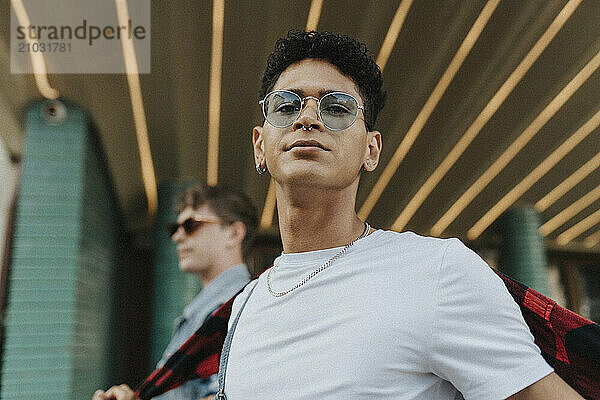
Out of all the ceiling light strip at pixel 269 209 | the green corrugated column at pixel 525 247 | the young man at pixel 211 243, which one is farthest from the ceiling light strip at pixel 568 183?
the young man at pixel 211 243

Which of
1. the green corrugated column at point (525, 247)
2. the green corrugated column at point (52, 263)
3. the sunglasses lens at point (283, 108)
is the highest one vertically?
the sunglasses lens at point (283, 108)

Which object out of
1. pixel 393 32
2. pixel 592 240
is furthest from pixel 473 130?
pixel 592 240

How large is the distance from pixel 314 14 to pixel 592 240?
6540 millimetres

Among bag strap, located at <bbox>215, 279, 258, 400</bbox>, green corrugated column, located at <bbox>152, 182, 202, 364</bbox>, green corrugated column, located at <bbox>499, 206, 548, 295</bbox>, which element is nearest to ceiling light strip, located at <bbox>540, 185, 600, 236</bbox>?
green corrugated column, located at <bbox>499, 206, 548, 295</bbox>

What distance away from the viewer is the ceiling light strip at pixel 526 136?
153 inches

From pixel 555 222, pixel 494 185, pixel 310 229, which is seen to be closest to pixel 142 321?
pixel 494 185

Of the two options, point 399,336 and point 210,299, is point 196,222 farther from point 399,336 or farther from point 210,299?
point 399,336

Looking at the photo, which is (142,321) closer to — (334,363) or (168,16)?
(168,16)

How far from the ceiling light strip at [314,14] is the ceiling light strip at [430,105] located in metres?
0.98

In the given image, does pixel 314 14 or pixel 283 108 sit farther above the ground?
pixel 283 108

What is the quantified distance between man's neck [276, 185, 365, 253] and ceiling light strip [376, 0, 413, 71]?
7.29 feet

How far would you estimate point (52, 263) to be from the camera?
3760mm

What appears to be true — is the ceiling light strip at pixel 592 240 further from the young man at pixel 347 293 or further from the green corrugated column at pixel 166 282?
the young man at pixel 347 293

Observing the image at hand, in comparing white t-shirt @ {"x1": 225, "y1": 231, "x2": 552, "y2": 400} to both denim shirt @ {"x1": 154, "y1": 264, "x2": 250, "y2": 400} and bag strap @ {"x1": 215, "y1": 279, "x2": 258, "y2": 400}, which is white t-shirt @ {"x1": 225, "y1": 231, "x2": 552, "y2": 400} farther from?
denim shirt @ {"x1": 154, "y1": 264, "x2": 250, "y2": 400}
